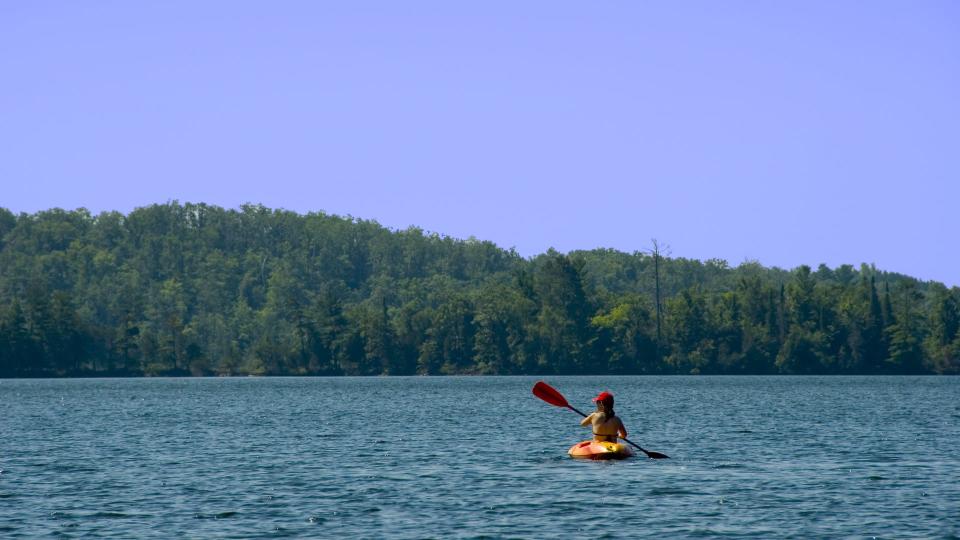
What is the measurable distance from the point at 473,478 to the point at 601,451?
251 inches

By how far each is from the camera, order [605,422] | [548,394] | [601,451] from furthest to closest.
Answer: [548,394] < [601,451] < [605,422]

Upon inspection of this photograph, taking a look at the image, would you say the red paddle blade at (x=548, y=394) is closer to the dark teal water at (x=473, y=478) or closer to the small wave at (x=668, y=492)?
the dark teal water at (x=473, y=478)

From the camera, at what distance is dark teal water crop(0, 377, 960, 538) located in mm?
35531

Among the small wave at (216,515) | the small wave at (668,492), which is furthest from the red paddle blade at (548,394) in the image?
the small wave at (216,515)

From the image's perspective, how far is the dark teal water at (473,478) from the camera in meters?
35.5

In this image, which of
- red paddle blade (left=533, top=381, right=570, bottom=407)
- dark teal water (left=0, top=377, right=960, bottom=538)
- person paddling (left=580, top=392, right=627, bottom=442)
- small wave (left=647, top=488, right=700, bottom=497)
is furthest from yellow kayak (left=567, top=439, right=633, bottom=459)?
small wave (left=647, top=488, right=700, bottom=497)

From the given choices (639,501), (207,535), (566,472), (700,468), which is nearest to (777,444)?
(700,468)

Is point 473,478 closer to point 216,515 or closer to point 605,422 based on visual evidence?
point 605,422

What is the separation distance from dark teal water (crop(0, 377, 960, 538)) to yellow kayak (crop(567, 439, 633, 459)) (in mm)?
628

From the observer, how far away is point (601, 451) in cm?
5031

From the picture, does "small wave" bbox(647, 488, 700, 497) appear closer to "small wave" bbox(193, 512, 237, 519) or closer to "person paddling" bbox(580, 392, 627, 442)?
"person paddling" bbox(580, 392, 627, 442)

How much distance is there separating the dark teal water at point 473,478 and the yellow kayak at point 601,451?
63 centimetres

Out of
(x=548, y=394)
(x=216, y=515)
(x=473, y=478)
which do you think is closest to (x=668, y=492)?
(x=473, y=478)

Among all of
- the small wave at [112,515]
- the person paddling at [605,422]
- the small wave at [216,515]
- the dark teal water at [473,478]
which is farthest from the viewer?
the person paddling at [605,422]
